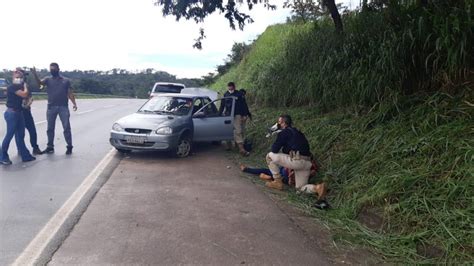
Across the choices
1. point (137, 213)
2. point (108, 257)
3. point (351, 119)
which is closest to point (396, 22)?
point (351, 119)

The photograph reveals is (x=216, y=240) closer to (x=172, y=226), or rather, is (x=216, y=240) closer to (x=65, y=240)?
(x=172, y=226)

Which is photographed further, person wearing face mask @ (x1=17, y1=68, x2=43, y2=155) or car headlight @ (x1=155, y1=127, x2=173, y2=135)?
car headlight @ (x1=155, y1=127, x2=173, y2=135)

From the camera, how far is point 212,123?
36.1 feet

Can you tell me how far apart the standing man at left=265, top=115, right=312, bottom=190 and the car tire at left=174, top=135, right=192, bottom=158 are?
3.03 metres

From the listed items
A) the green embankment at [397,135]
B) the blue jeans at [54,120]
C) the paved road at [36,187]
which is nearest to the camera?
the paved road at [36,187]

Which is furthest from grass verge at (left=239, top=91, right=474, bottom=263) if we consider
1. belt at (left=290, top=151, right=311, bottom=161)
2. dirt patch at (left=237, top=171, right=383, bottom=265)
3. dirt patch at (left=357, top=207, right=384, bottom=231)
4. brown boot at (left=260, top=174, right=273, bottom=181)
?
brown boot at (left=260, top=174, right=273, bottom=181)

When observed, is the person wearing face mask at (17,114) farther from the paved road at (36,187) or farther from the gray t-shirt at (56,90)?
the gray t-shirt at (56,90)

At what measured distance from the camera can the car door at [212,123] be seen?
1079 cm

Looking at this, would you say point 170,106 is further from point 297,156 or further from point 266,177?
point 297,156

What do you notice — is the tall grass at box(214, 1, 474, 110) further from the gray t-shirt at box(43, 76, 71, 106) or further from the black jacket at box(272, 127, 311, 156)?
the gray t-shirt at box(43, 76, 71, 106)

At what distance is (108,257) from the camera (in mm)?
4203

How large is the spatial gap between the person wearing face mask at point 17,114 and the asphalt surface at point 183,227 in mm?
2113

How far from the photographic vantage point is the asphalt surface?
14.1 ft

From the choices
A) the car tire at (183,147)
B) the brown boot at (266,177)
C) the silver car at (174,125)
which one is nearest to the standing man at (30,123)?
the silver car at (174,125)
